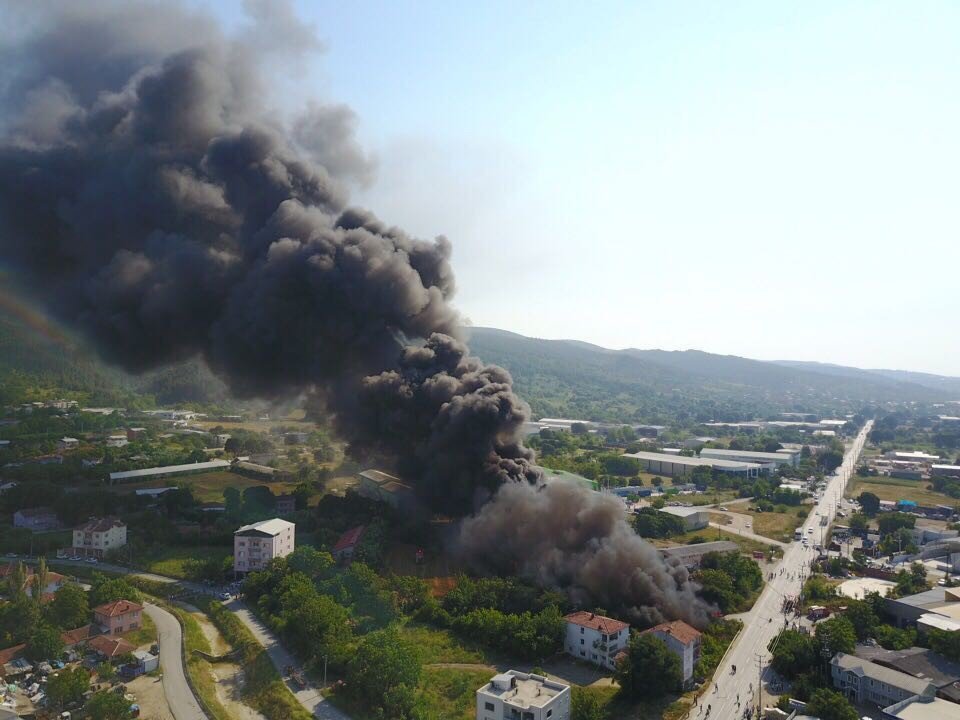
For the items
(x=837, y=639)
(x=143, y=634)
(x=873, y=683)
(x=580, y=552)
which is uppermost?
(x=580, y=552)

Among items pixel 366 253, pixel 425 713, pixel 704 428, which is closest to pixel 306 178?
pixel 366 253

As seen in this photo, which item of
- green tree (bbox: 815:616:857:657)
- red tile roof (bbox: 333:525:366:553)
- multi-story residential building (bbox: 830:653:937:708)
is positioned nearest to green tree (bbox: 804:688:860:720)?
multi-story residential building (bbox: 830:653:937:708)

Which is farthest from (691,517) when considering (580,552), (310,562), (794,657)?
(310,562)

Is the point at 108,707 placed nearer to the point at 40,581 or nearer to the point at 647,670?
the point at 40,581

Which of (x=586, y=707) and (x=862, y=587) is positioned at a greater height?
(x=586, y=707)

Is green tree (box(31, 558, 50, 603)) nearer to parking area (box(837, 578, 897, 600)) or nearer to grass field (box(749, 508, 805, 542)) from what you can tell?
parking area (box(837, 578, 897, 600))

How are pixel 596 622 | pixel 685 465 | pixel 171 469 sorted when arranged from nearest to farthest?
pixel 596 622 < pixel 171 469 < pixel 685 465
